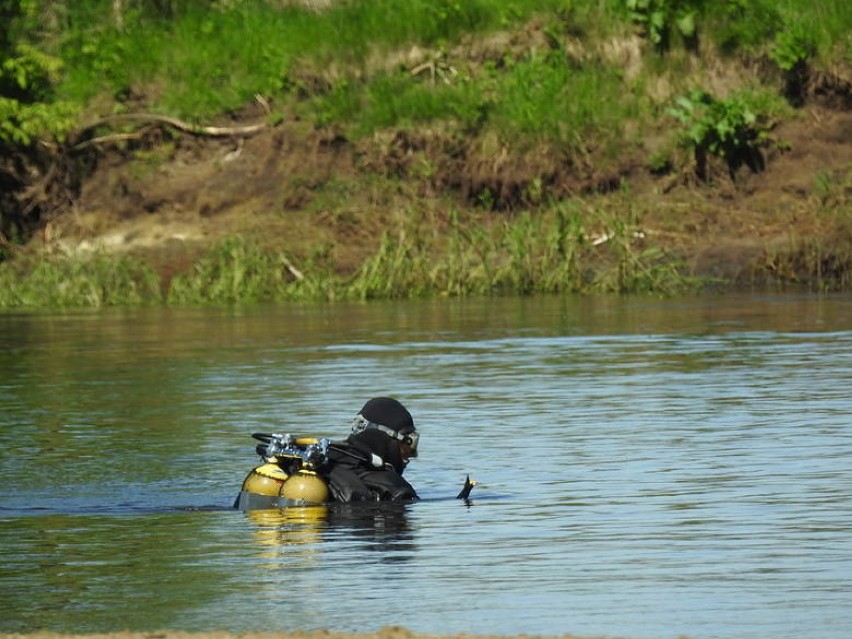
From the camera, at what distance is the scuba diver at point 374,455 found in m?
12.4

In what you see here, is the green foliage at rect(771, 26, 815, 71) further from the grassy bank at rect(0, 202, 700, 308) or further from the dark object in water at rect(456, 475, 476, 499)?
the dark object in water at rect(456, 475, 476, 499)

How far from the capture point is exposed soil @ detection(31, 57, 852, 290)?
4153 centimetres

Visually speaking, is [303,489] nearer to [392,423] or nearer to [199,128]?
[392,423]

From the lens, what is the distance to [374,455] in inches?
490

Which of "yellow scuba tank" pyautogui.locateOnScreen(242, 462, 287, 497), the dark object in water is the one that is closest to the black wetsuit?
"yellow scuba tank" pyautogui.locateOnScreen(242, 462, 287, 497)

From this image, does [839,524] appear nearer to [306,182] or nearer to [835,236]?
[835,236]

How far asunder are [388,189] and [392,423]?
106 ft

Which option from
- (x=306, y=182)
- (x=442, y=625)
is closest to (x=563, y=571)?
(x=442, y=625)

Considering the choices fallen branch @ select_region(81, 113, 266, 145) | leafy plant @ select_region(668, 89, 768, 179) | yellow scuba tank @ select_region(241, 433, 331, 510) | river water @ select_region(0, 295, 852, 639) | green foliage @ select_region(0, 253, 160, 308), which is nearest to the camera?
river water @ select_region(0, 295, 852, 639)

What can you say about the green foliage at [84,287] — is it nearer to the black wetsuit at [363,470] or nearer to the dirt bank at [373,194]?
the dirt bank at [373,194]

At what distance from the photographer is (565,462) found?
1462 centimetres

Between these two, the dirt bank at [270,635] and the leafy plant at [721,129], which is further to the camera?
the leafy plant at [721,129]

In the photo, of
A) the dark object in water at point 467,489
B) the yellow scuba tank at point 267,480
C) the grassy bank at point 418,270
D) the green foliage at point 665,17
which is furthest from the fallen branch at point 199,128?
the yellow scuba tank at point 267,480

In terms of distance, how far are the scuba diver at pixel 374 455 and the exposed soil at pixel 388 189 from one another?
2776 cm
